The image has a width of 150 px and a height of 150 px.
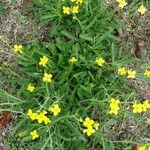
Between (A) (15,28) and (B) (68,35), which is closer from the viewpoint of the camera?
(B) (68,35)

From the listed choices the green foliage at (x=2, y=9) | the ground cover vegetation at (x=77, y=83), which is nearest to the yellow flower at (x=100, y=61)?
the ground cover vegetation at (x=77, y=83)

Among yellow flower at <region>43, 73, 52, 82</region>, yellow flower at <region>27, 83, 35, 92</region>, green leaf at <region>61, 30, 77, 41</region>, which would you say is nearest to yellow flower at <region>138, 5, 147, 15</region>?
green leaf at <region>61, 30, 77, 41</region>

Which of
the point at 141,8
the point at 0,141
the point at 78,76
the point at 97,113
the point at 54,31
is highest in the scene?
the point at 141,8

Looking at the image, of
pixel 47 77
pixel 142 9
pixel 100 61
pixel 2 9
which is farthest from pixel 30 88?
pixel 142 9

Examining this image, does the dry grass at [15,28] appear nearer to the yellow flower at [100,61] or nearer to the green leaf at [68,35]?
the green leaf at [68,35]

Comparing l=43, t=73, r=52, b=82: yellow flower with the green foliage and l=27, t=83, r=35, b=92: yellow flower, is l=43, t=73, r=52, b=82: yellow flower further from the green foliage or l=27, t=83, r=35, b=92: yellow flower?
the green foliage

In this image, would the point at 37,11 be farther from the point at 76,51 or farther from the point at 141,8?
the point at 141,8

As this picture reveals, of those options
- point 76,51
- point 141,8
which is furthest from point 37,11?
point 141,8

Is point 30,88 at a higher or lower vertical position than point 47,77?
lower

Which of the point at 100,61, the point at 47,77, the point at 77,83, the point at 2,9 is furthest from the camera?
the point at 2,9

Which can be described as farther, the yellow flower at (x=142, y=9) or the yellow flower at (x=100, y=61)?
the yellow flower at (x=142, y=9)

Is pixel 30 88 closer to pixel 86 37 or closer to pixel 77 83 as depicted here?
pixel 77 83
